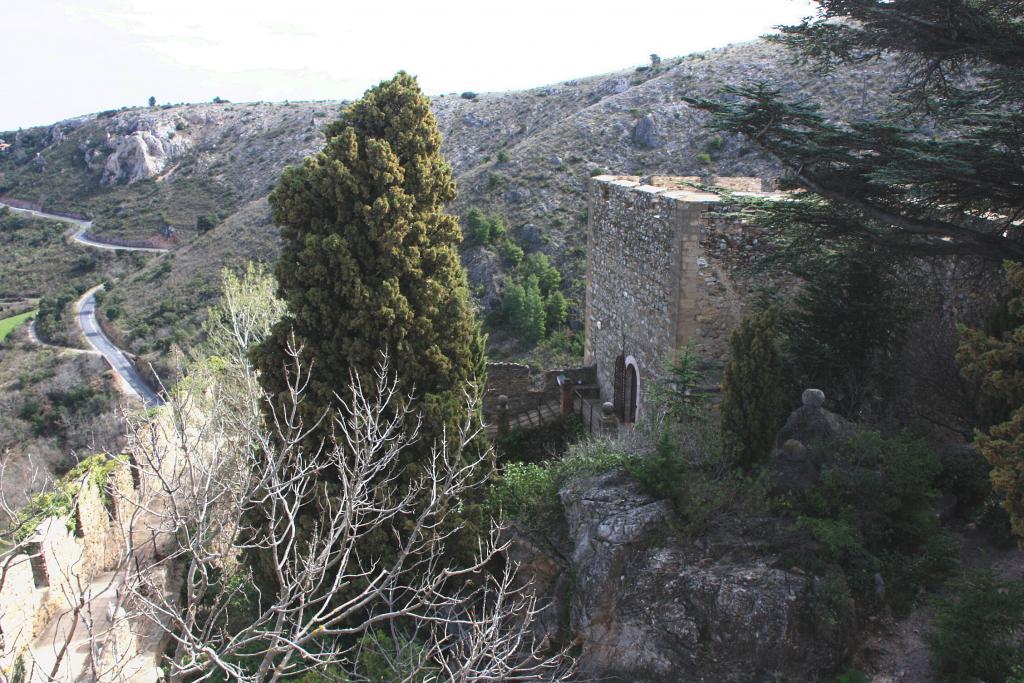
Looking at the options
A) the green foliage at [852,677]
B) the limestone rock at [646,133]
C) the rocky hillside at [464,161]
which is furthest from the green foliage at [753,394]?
the limestone rock at [646,133]

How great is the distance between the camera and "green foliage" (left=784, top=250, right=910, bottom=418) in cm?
923

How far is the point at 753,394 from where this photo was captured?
823 centimetres

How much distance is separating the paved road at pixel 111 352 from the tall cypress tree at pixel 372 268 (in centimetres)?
2068

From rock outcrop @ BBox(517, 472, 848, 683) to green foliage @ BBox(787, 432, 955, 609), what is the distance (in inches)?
17.8

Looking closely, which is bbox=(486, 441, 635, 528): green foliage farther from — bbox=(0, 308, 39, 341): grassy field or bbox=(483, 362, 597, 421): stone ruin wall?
bbox=(0, 308, 39, 341): grassy field

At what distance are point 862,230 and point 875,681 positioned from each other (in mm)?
4883

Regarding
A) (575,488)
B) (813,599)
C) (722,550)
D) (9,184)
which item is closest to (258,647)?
(575,488)

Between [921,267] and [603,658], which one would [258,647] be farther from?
[921,267]

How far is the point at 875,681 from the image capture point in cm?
614

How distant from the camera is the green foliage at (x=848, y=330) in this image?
9.23m

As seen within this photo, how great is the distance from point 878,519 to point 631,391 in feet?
19.5

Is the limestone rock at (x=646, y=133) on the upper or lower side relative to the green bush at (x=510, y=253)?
upper

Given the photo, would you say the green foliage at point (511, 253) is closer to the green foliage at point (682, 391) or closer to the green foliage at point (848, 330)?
the green foliage at point (682, 391)

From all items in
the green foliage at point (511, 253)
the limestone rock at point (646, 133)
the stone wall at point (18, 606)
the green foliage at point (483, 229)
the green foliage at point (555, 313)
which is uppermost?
the limestone rock at point (646, 133)
